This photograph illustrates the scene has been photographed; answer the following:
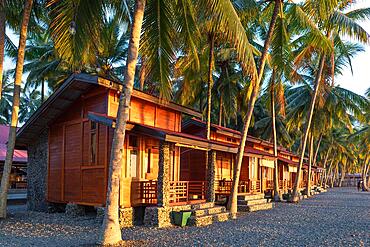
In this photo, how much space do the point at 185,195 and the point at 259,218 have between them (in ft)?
10.3

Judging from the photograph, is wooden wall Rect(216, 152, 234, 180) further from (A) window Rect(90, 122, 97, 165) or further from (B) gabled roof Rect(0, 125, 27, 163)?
(B) gabled roof Rect(0, 125, 27, 163)

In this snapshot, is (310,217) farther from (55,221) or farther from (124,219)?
(55,221)

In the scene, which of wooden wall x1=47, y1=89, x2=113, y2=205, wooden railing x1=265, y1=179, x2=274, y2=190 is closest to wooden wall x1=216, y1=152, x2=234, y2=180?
wooden railing x1=265, y1=179, x2=274, y2=190

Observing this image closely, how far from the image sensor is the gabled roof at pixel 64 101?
528 inches

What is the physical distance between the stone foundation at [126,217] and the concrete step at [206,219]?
2007 millimetres

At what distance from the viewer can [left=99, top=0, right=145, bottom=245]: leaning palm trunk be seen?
871 cm

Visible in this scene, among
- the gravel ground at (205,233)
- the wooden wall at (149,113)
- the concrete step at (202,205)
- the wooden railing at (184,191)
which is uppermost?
the wooden wall at (149,113)

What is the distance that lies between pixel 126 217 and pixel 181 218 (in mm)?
1865

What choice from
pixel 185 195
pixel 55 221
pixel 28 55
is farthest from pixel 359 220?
pixel 28 55

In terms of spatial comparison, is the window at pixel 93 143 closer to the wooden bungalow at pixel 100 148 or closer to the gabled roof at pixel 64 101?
the wooden bungalow at pixel 100 148

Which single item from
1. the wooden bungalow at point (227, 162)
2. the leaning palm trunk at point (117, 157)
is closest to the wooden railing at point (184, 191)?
the wooden bungalow at point (227, 162)

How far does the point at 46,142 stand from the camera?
16688mm

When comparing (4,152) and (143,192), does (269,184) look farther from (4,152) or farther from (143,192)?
(4,152)

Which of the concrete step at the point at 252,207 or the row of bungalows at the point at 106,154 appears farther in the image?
the concrete step at the point at 252,207
